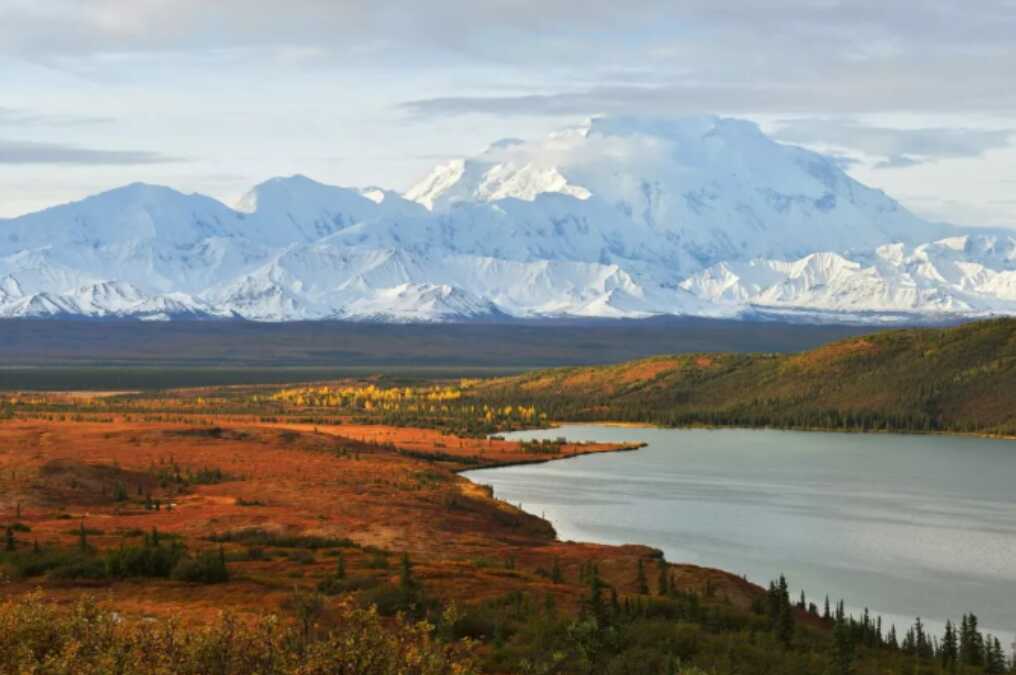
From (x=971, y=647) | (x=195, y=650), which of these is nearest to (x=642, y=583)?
(x=971, y=647)

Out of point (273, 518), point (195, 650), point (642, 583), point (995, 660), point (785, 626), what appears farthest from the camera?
point (273, 518)

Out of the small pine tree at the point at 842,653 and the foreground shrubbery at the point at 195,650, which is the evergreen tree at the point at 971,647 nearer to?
the small pine tree at the point at 842,653

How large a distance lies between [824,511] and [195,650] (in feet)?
239

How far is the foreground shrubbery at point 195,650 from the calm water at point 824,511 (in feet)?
110

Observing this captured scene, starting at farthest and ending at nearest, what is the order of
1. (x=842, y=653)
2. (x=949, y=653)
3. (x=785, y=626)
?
(x=949, y=653)
(x=785, y=626)
(x=842, y=653)

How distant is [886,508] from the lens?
101 m

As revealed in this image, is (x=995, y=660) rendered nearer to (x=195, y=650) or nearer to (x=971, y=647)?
(x=971, y=647)

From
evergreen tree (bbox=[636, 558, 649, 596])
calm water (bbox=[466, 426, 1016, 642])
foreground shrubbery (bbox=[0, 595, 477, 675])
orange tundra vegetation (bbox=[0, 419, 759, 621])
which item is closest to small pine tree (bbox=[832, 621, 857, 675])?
orange tundra vegetation (bbox=[0, 419, 759, 621])

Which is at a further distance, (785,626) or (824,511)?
(824,511)

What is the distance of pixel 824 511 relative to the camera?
98875mm

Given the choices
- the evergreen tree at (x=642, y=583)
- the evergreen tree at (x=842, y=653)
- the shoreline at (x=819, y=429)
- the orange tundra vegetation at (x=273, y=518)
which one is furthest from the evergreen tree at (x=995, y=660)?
the shoreline at (x=819, y=429)

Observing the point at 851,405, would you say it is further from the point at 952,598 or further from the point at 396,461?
the point at 952,598

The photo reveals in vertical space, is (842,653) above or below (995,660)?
above

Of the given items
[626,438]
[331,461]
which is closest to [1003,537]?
[331,461]
